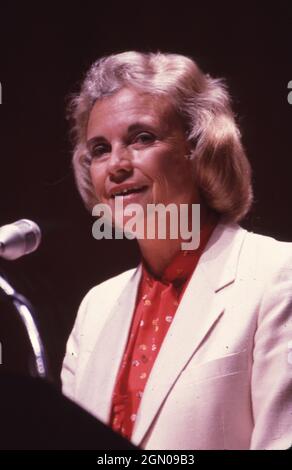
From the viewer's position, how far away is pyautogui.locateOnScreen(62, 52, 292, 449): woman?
1.35m

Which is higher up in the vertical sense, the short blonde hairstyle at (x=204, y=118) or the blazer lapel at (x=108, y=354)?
the short blonde hairstyle at (x=204, y=118)

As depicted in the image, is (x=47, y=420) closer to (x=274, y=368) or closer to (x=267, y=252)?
(x=274, y=368)

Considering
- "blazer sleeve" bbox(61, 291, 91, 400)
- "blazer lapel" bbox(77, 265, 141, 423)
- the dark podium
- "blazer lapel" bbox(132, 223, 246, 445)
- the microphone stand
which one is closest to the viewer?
the dark podium

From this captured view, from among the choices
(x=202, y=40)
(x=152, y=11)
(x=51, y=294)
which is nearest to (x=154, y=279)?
(x=51, y=294)

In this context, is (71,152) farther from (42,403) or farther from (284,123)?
(42,403)

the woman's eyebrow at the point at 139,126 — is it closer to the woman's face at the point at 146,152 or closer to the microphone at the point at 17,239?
the woman's face at the point at 146,152

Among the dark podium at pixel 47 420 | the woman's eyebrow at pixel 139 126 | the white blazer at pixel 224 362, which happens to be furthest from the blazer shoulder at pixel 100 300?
the dark podium at pixel 47 420

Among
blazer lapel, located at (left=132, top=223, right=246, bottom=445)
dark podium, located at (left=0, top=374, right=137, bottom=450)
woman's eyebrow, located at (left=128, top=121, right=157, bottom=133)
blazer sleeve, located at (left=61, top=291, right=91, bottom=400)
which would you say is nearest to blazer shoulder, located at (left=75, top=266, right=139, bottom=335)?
blazer sleeve, located at (left=61, top=291, right=91, bottom=400)

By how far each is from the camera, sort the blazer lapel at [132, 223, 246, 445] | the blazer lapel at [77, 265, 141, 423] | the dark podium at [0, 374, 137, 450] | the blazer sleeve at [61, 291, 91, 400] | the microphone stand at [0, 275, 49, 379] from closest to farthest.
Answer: the dark podium at [0, 374, 137, 450]
the microphone stand at [0, 275, 49, 379]
the blazer lapel at [132, 223, 246, 445]
the blazer lapel at [77, 265, 141, 423]
the blazer sleeve at [61, 291, 91, 400]

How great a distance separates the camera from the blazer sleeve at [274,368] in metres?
1.30

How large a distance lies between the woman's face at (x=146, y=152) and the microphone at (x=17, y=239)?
0.27 meters

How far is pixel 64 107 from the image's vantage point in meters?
1.78

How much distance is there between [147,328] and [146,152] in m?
0.42

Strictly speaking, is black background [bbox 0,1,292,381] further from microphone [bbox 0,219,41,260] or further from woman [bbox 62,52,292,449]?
microphone [bbox 0,219,41,260]
